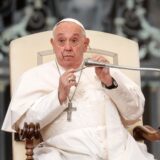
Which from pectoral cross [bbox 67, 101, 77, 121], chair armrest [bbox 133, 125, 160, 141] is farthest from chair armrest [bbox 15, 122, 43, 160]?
chair armrest [bbox 133, 125, 160, 141]

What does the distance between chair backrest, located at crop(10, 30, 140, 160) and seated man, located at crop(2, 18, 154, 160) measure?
0.33m

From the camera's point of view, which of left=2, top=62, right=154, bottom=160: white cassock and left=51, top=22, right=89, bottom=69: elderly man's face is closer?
left=2, top=62, right=154, bottom=160: white cassock

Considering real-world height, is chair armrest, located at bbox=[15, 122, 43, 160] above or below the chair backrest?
below

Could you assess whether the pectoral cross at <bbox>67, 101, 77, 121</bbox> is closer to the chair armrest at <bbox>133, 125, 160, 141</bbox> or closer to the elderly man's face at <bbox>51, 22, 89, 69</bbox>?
the elderly man's face at <bbox>51, 22, 89, 69</bbox>

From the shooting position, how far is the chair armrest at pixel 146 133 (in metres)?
4.74

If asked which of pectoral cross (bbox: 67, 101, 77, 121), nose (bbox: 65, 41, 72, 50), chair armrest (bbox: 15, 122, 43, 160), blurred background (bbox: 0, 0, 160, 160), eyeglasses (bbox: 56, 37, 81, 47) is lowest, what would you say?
chair armrest (bbox: 15, 122, 43, 160)

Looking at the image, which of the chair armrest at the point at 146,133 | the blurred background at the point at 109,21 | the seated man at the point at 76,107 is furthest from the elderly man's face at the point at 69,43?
the blurred background at the point at 109,21

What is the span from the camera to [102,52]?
207 inches

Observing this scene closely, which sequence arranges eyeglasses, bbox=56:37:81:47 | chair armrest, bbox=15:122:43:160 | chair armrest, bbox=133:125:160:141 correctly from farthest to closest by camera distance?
chair armrest, bbox=133:125:160:141
eyeglasses, bbox=56:37:81:47
chair armrest, bbox=15:122:43:160

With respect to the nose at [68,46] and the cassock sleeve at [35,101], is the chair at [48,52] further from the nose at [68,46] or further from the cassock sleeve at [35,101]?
the nose at [68,46]

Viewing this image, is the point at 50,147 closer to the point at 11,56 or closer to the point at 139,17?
the point at 11,56

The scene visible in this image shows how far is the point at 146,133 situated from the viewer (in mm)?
4852

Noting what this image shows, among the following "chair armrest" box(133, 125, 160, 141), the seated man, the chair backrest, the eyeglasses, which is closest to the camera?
the seated man

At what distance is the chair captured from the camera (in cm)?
499
